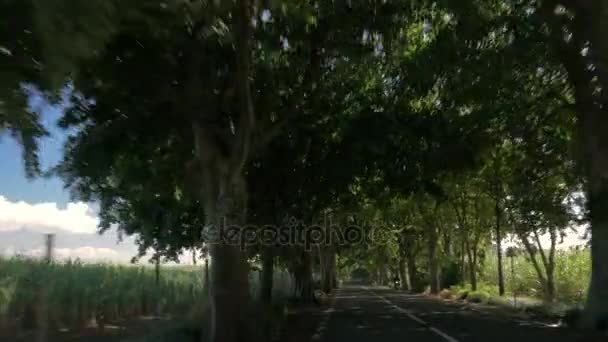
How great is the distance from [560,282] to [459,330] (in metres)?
29.6

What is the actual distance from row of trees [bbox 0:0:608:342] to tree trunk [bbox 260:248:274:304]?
0.08 m

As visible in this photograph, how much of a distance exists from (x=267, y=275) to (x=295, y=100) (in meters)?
9.19

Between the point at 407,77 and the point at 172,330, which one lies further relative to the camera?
the point at 407,77

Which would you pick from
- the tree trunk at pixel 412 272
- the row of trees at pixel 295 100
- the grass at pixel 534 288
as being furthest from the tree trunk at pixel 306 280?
the tree trunk at pixel 412 272

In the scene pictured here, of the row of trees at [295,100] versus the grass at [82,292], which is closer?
the row of trees at [295,100]

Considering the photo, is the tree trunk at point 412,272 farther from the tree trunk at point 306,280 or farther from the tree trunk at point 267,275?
the tree trunk at point 267,275

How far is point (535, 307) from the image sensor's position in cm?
2950

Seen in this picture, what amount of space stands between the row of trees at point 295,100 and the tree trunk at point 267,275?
8 centimetres

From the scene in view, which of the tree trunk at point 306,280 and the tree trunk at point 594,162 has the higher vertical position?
the tree trunk at point 594,162

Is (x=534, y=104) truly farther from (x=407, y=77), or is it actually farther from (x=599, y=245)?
(x=407, y=77)

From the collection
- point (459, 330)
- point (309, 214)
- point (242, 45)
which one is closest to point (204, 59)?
point (242, 45)

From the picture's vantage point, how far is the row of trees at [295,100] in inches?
401

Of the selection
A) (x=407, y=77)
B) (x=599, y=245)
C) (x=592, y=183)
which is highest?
(x=407, y=77)

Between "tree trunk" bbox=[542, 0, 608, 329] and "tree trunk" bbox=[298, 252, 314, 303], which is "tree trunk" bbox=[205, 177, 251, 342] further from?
"tree trunk" bbox=[298, 252, 314, 303]
